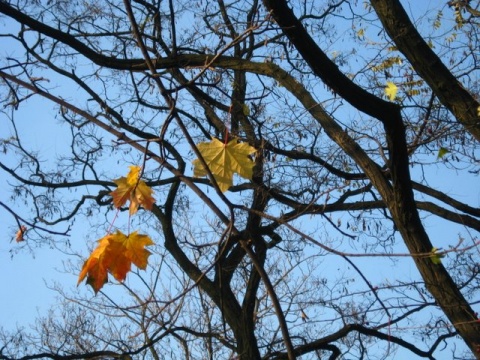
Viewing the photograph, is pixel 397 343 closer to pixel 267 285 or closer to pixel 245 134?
pixel 245 134

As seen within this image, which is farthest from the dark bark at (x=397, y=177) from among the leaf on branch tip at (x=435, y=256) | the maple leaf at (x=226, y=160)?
the maple leaf at (x=226, y=160)

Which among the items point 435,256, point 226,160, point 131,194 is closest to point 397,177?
point 435,256

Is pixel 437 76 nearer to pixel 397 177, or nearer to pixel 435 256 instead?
pixel 397 177

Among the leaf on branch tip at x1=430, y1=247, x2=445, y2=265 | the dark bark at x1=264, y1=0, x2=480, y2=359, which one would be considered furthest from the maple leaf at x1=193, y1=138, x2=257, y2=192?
the dark bark at x1=264, y1=0, x2=480, y2=359

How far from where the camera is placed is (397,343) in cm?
607

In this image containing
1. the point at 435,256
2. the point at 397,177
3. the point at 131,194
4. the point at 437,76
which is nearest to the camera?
the point at 131,194

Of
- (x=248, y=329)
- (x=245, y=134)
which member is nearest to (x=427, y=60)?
(x=245, y=134)

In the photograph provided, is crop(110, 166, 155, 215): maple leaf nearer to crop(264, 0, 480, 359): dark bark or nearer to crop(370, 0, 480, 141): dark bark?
crop(264, 0, 480, 359): dark bark

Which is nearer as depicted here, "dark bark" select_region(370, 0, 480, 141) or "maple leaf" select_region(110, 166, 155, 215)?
"maple leaf" select_region(110, 166, 155, 215)

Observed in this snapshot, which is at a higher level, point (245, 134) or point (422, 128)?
point (245, 134)

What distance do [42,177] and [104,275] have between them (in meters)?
6.97

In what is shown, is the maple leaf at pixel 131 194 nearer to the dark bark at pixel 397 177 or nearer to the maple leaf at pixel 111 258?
the maple leaf at pixel 111 258

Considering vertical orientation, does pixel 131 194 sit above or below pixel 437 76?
below

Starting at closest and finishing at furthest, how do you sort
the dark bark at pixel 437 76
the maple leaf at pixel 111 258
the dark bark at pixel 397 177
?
1. the maple leaf at pixel 111 258
2. the dark bark at pixel 397 177
3. the dark bark at pixel 437 76
